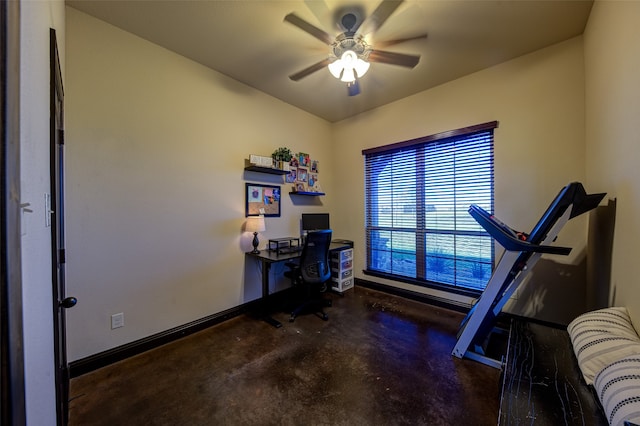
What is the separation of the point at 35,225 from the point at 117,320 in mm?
1945

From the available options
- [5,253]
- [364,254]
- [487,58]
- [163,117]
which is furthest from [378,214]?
[5,253]

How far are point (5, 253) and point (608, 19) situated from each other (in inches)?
123

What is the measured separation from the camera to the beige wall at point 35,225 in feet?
1.90

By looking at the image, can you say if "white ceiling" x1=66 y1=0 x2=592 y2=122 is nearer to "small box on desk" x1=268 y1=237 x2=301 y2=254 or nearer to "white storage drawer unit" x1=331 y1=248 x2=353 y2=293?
"small box on desk" x1=268 y1=237 x2=301 y2=254

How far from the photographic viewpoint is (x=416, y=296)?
11.1ft

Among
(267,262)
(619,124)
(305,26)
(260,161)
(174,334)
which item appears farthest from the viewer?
(260,161)

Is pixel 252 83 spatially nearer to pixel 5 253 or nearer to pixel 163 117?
pixel 163 117

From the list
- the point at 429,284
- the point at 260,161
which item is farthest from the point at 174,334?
the point at 429,284

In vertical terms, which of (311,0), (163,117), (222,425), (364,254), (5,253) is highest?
(311,0)

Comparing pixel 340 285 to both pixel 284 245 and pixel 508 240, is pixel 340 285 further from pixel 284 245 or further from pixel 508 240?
pixel 508 240

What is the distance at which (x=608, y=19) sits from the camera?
165 cm

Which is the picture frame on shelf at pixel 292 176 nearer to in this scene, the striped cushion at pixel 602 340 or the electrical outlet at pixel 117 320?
the electrical outlet at pixel 117 320

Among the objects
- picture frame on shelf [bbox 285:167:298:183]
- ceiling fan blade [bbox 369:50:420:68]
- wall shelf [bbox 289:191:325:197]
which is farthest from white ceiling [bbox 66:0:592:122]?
wall shelf [bbox 289:191:325:197]

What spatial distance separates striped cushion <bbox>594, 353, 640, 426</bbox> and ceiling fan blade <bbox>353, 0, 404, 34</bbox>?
228 cm
